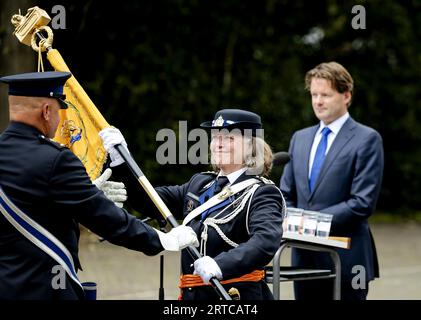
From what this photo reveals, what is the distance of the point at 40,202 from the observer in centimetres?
404

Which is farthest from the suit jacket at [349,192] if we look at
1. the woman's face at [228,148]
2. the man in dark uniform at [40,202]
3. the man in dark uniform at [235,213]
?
the man in dark uniform at [40,202]

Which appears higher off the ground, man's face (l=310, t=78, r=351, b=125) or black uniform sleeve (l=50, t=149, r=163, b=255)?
man's face (l=310, t=78, r=351, b=125)

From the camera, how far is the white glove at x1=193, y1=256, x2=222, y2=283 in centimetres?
448

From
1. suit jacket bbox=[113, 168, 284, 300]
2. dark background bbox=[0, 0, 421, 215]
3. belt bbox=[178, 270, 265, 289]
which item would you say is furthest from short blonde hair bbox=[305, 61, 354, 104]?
dark background bbox=[0, 0, 421, 215]

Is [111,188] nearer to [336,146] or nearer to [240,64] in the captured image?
[336,146]

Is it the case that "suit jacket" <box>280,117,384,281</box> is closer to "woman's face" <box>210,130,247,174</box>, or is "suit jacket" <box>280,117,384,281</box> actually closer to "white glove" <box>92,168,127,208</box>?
"woman's face" <box>210,130,247,174</box>

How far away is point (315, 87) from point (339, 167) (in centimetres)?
61

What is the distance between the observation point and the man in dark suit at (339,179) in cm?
603

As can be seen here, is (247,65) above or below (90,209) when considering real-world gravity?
above

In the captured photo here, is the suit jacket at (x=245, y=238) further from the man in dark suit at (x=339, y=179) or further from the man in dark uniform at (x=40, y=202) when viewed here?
the man in dark suit at (x=339, y=179)

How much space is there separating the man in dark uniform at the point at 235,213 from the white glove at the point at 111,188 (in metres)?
0.14

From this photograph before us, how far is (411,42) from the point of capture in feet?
59.1

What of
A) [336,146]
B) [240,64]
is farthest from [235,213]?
[240,64]

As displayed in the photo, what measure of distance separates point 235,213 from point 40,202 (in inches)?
47.3
